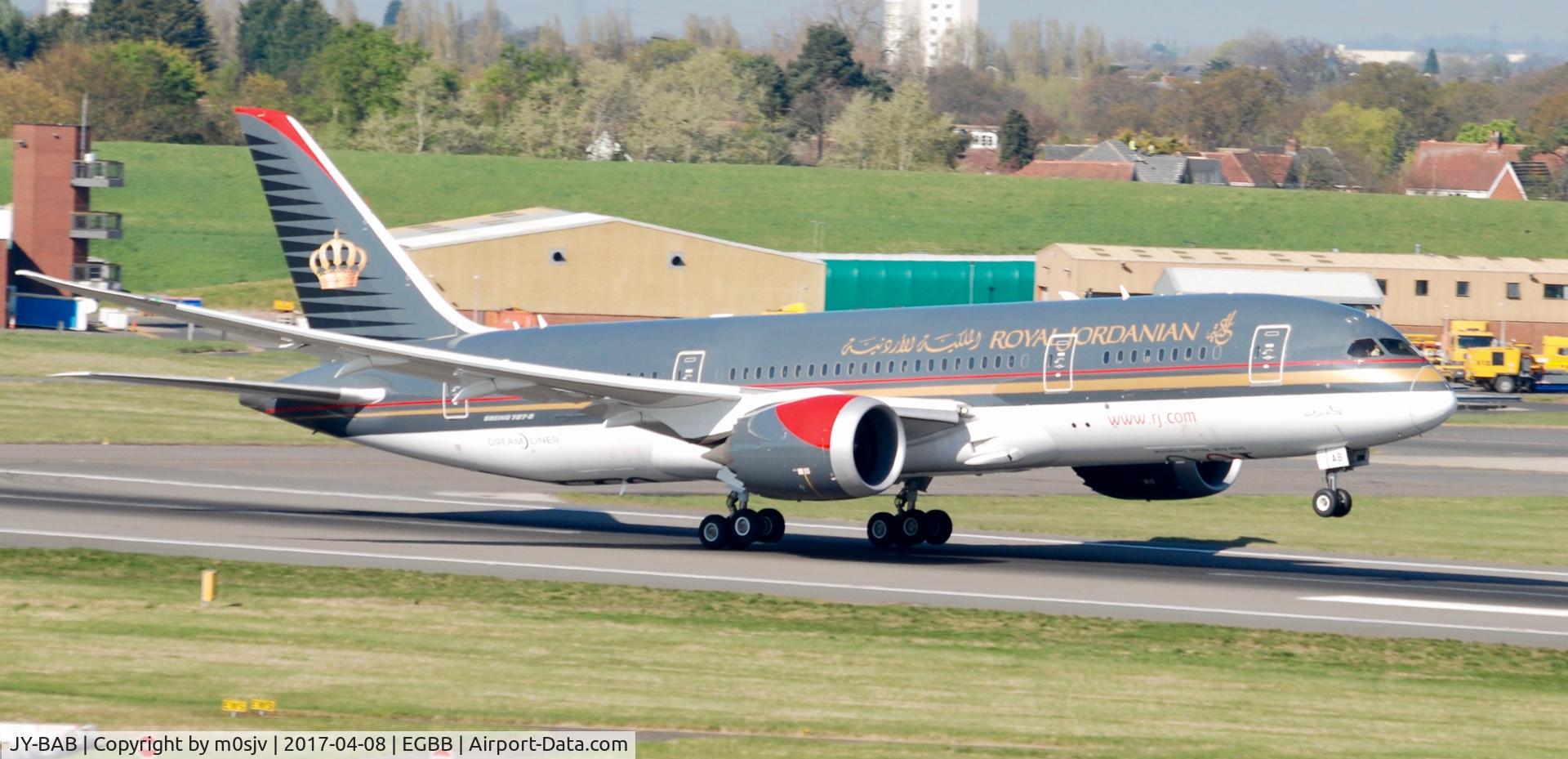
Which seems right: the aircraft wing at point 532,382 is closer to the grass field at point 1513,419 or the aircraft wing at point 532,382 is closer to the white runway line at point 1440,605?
the white runway line at point 1440,605

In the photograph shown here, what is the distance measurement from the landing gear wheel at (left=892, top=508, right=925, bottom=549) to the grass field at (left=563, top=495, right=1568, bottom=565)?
15.4ft

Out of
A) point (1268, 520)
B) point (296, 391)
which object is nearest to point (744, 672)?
point (296, 391)

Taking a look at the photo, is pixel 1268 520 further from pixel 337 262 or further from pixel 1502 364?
pixel 1502 364

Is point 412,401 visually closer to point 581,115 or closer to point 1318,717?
point 1318,717

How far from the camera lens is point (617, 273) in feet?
318

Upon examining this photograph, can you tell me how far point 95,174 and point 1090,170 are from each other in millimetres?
113248

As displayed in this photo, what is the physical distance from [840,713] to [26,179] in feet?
308

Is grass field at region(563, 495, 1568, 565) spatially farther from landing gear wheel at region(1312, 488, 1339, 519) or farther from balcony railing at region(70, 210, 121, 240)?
balcony railing at region(70, 210, 121, 240)

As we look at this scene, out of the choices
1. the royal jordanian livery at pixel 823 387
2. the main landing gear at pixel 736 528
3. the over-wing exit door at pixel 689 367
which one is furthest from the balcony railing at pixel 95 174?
the main landing gear at pixel 736 528

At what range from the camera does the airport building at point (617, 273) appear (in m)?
93.9

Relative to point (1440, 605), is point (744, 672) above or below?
above

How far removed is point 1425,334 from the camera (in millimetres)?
104500

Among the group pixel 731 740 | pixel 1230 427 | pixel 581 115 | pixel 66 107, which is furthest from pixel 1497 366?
pixel 66 107
